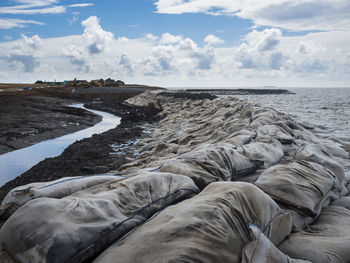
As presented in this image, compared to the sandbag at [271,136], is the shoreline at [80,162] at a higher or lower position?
lower

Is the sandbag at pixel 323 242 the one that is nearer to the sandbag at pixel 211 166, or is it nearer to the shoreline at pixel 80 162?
the sandbag at pixel 211 166

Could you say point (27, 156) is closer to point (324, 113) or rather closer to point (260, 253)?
point (260, 253)

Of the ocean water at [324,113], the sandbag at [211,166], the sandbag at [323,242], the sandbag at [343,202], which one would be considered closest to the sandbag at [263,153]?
the sandbag at [211,166]

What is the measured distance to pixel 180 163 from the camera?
3256 millimetres

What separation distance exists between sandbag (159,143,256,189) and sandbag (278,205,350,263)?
102 centimetres

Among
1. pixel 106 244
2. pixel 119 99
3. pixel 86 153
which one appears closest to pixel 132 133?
pixel 86 153

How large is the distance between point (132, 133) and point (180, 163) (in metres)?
7.75

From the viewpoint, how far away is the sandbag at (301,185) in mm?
2705

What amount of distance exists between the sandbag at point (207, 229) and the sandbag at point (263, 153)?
4.92 ft

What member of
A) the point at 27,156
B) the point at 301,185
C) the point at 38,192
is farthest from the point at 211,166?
the point at 27,156

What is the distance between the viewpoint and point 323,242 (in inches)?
87.0

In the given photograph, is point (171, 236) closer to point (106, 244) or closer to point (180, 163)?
point (106, 244)

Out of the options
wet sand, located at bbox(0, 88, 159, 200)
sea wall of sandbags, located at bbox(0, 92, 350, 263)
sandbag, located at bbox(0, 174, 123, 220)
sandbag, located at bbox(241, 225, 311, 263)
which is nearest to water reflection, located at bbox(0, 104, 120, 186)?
wet sand, located at bbox(0, 88, 159, 200)

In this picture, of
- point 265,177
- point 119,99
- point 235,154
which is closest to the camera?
point 265,177
